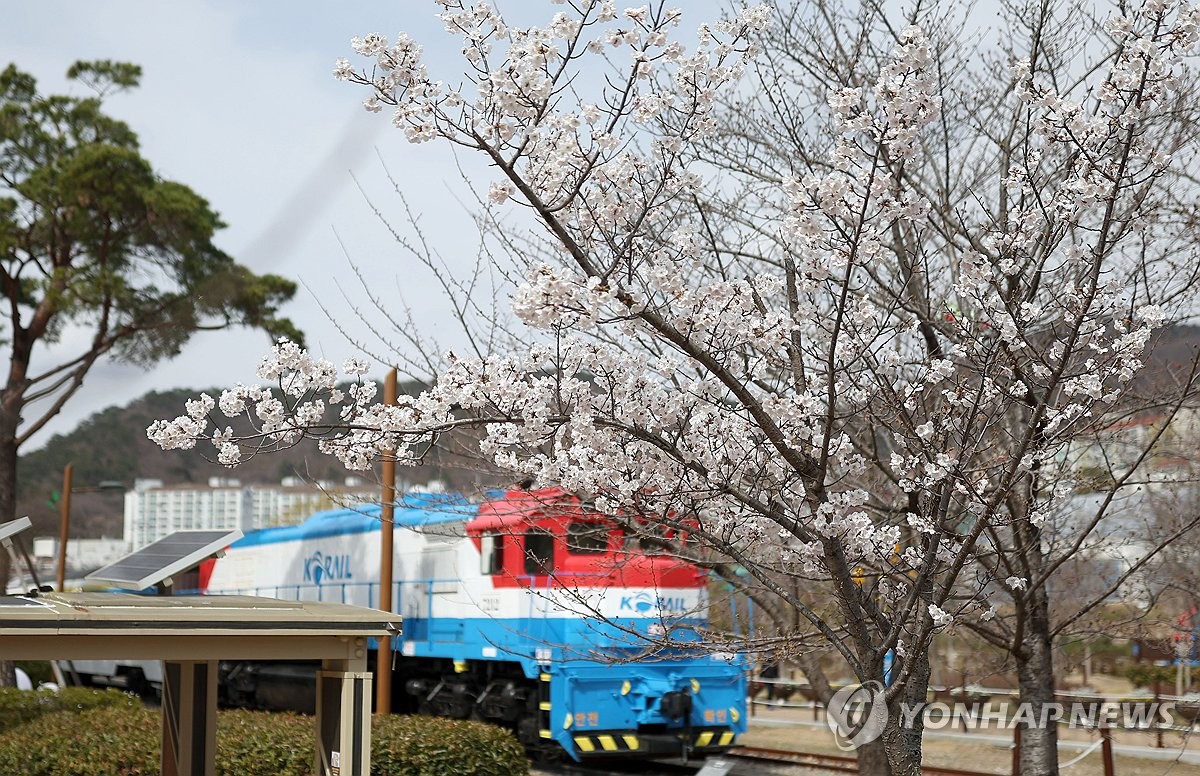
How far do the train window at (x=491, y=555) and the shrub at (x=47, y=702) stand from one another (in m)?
5.01

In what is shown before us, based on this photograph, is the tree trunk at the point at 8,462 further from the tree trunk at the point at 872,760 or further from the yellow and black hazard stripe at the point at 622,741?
the tree trunk at the point at 872,760

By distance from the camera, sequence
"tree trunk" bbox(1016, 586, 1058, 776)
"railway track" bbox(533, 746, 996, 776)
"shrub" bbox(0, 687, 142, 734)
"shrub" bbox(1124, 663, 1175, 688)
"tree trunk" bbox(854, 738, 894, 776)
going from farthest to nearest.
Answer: "shrub" bbox(1124, 663, 1175, 688) < "shrub" bbox(0, 687, 142, 734) < "railway track" bbox(533, 746, 996, 776) < "tree trunk" bbox(854, 738, 894, 776) < "tree trunk" bbox(1016, 586, 1058, 776)

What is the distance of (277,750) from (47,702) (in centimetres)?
791

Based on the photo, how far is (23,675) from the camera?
23.1m

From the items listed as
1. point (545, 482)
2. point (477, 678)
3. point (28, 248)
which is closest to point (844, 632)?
point (545, 482)

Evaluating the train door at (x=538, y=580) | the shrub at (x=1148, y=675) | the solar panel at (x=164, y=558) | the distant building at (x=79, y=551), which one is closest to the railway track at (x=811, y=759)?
the train door at (x=538, y=580)

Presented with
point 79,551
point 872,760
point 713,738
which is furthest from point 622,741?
point 79,551

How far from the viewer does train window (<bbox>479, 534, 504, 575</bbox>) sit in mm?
13771

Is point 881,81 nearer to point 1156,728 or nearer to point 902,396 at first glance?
point 902,396

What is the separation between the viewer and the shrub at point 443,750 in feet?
32.6

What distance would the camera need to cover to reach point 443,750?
10156 mm

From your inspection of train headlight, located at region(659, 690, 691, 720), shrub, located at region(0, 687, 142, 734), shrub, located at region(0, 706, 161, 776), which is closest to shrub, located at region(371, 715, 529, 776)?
shrub, located at region(0, 706, 161, 776)

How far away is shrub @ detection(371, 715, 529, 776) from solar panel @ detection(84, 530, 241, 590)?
7.09 feet

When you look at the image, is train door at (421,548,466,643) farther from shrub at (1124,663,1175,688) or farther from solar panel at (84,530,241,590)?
shrub at (1124,663,1175,688)
